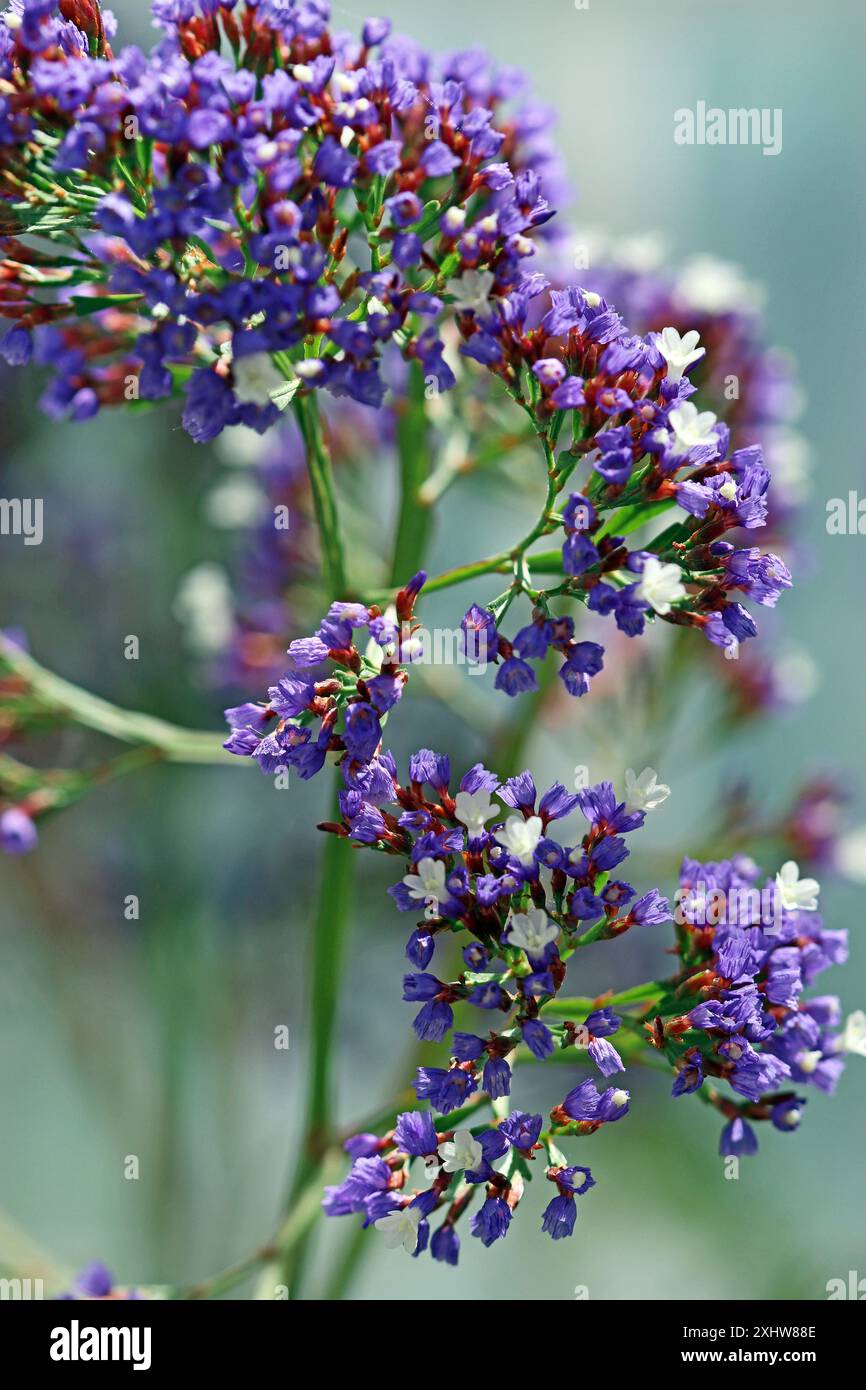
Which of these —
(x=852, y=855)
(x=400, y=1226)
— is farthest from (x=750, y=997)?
(x=852, y=855)

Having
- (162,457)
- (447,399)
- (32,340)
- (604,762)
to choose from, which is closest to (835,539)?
(604,762)

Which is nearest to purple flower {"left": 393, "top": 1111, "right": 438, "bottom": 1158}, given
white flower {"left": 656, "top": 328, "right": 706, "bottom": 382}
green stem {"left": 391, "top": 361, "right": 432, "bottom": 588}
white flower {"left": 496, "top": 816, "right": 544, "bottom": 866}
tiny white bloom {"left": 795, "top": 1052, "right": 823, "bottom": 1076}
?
white flower {"left": 496, "top": 816, "right": 544, "bottom": 866}

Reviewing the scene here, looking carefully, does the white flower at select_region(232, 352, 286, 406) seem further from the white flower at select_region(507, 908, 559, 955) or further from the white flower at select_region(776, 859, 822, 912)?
the white flower at select_region(776, 859, 822, 912)

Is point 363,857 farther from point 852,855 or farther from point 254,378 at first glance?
point 254,378

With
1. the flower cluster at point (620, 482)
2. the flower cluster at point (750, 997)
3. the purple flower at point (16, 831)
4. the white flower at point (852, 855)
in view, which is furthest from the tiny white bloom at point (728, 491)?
the white flower at point (852, 855)

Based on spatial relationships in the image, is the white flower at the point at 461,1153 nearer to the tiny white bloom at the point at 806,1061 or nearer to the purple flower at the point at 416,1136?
the purple flower at the point at 416,1136

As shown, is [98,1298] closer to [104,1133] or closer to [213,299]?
[213,299]
